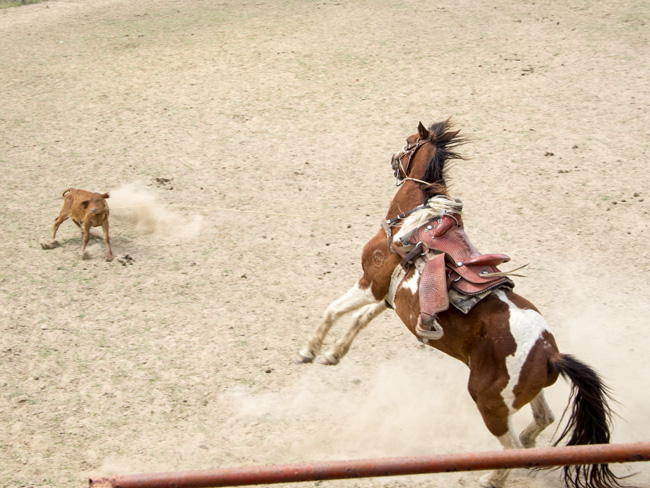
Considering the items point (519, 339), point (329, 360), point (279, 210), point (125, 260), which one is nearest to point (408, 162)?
point (329, 360)

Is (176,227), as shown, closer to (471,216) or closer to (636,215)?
(471,216)

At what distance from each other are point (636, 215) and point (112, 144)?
7479mm

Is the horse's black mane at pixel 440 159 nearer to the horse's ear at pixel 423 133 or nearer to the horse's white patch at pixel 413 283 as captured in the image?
the horse's ear at pixel 423 133

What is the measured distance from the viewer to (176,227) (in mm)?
8492

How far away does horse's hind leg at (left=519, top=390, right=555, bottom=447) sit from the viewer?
4902 mm

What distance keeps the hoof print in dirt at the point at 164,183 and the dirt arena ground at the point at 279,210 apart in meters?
0.03

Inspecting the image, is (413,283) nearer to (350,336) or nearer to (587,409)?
(350,336)

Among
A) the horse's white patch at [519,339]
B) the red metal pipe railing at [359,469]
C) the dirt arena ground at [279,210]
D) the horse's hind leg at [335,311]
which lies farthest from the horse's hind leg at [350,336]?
the red metal pipe railing at [359,469]

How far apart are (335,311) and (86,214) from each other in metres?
3.55

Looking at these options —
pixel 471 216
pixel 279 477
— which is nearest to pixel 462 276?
pixel 279 477

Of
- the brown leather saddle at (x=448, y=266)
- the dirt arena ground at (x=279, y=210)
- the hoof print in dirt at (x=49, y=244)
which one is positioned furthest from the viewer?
the hoof print in dirt at (x=49, y=244)

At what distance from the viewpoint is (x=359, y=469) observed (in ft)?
7.24

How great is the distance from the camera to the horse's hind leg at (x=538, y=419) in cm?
490

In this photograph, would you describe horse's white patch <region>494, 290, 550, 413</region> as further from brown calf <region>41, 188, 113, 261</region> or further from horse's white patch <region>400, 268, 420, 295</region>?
→ brown calf <region>41, 188, 113, 261</region>
